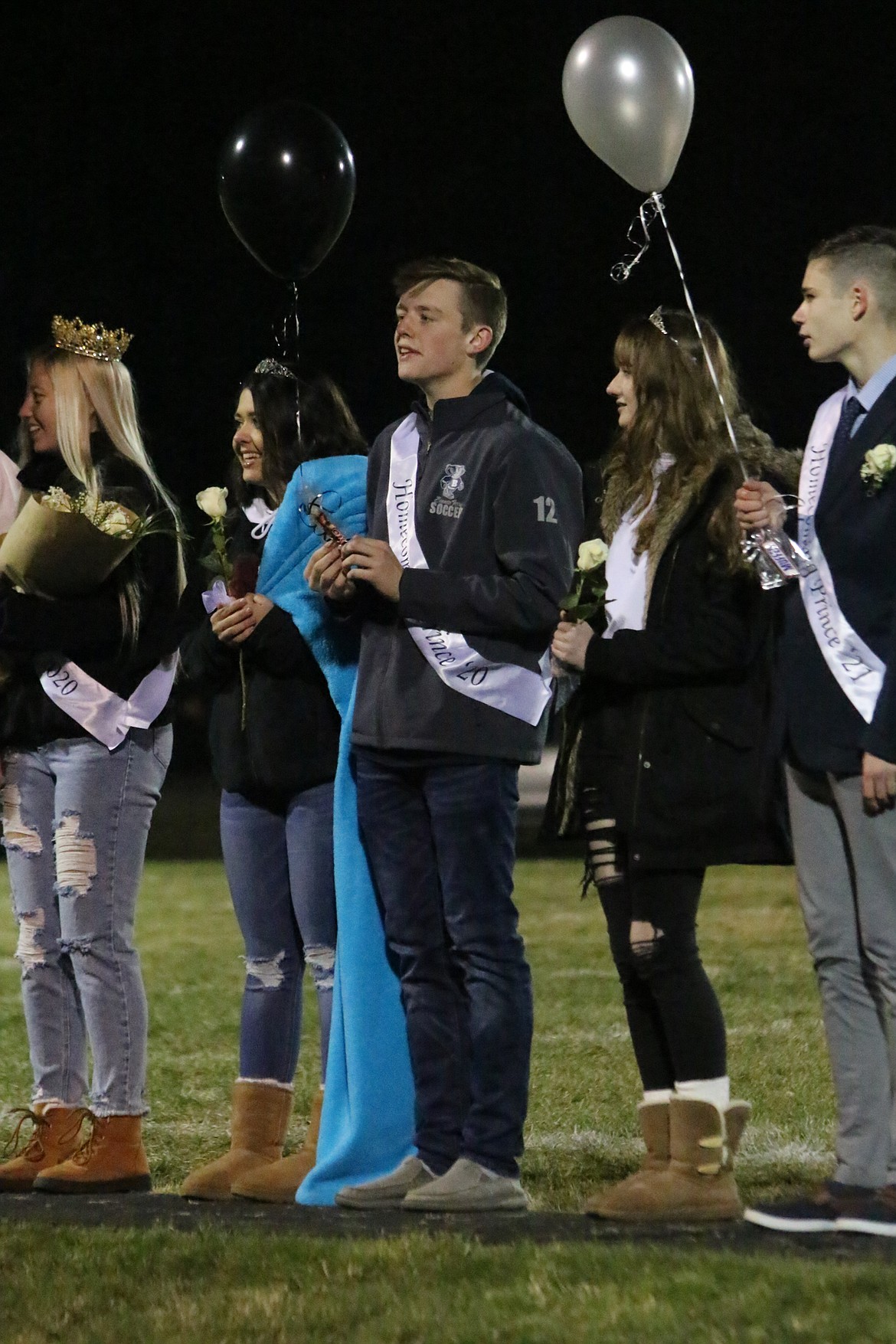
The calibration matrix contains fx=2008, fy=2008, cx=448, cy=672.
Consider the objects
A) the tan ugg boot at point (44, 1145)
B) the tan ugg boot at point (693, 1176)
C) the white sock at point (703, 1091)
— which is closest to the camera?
the tan ugg boot at point (693, 1176)

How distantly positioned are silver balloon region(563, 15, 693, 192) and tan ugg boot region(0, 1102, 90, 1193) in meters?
2.58

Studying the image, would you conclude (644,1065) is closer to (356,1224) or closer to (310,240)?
(356,1224)

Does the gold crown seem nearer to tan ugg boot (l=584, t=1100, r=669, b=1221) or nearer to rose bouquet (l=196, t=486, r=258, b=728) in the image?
rose bouquet (l=196, t=486, r=258, b=728)

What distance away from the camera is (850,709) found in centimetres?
387

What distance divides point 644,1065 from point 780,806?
0.62 metres

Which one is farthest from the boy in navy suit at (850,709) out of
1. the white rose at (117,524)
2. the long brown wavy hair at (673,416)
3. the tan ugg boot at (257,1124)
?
the white rose at (117,524)

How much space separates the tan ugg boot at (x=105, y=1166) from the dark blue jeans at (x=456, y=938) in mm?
764

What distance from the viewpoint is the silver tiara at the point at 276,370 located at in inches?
192

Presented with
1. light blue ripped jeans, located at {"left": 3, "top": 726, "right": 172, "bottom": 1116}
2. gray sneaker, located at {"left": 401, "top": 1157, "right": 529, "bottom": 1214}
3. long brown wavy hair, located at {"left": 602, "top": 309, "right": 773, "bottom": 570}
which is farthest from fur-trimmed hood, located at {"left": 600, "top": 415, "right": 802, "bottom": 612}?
light blue ripped jeans, located at {"left": 3, "top": 726, "right": 172, "bottom": 1116}

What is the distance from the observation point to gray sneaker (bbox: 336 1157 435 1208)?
4211 millimetres

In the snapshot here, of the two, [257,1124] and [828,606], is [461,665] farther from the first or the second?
[257,1124]

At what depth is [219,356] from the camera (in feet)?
73.9

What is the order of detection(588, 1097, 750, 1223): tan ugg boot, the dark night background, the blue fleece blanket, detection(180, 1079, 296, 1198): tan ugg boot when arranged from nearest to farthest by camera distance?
1. detection(588, 1097, 750, 1223): tan ugg boot
2. the blue fleece blanket
3. detection(180, 1079, 296, 1198): tan ugg boot
4. the dark night background

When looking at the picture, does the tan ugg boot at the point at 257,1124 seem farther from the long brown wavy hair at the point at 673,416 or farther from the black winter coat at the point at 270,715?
the long brown wavy hair at the point at 673,416
